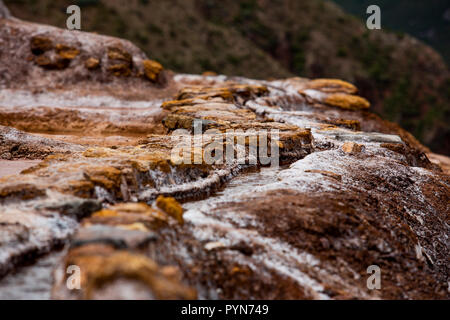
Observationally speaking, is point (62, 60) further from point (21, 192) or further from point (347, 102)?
point (21, 192)

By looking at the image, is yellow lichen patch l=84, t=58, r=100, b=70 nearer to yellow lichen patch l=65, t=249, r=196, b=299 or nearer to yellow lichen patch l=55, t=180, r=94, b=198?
yellow lichen patch l=55, t=180, r=94, b=198

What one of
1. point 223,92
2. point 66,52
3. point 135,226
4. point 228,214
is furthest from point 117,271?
point 66,52

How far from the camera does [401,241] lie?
12.7ft

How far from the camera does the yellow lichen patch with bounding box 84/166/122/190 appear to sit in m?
3.85

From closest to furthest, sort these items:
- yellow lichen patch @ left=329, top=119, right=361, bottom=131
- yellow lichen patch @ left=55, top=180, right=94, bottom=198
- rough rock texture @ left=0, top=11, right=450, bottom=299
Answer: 1. rough rock texture @ left=0, top=11, right=450, bottom=299
2. yellow lichen patch @ left=55, top=180, right=94, bottom=198
3. yellow lichen patch @ left=329, top=119, right=361, bottom=131

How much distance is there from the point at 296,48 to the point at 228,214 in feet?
140

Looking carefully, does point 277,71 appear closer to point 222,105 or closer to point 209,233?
point 222,105

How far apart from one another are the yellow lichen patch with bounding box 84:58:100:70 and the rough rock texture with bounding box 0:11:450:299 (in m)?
4.97

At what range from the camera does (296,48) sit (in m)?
43.3

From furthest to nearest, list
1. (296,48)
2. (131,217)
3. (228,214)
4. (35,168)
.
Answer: (296,48)
(35,168)
(228,214)
(131,217)

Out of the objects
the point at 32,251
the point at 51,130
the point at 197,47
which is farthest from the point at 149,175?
the point at 197,47

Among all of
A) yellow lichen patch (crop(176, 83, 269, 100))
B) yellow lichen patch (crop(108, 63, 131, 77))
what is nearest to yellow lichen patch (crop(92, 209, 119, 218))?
yellow lichen patch (crop(176, 83, 269, 100))

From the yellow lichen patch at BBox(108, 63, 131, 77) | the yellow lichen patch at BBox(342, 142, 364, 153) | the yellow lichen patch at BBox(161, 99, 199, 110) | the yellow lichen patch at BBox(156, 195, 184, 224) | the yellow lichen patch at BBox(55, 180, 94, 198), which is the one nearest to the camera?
the yellow lichen patch at BBox(156, 195, 184, 224)

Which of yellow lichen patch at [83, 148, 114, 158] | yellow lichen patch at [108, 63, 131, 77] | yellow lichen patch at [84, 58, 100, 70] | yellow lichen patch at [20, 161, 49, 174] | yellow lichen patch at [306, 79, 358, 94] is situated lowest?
yellow lichen patch at [20, 161, 49, 174]
